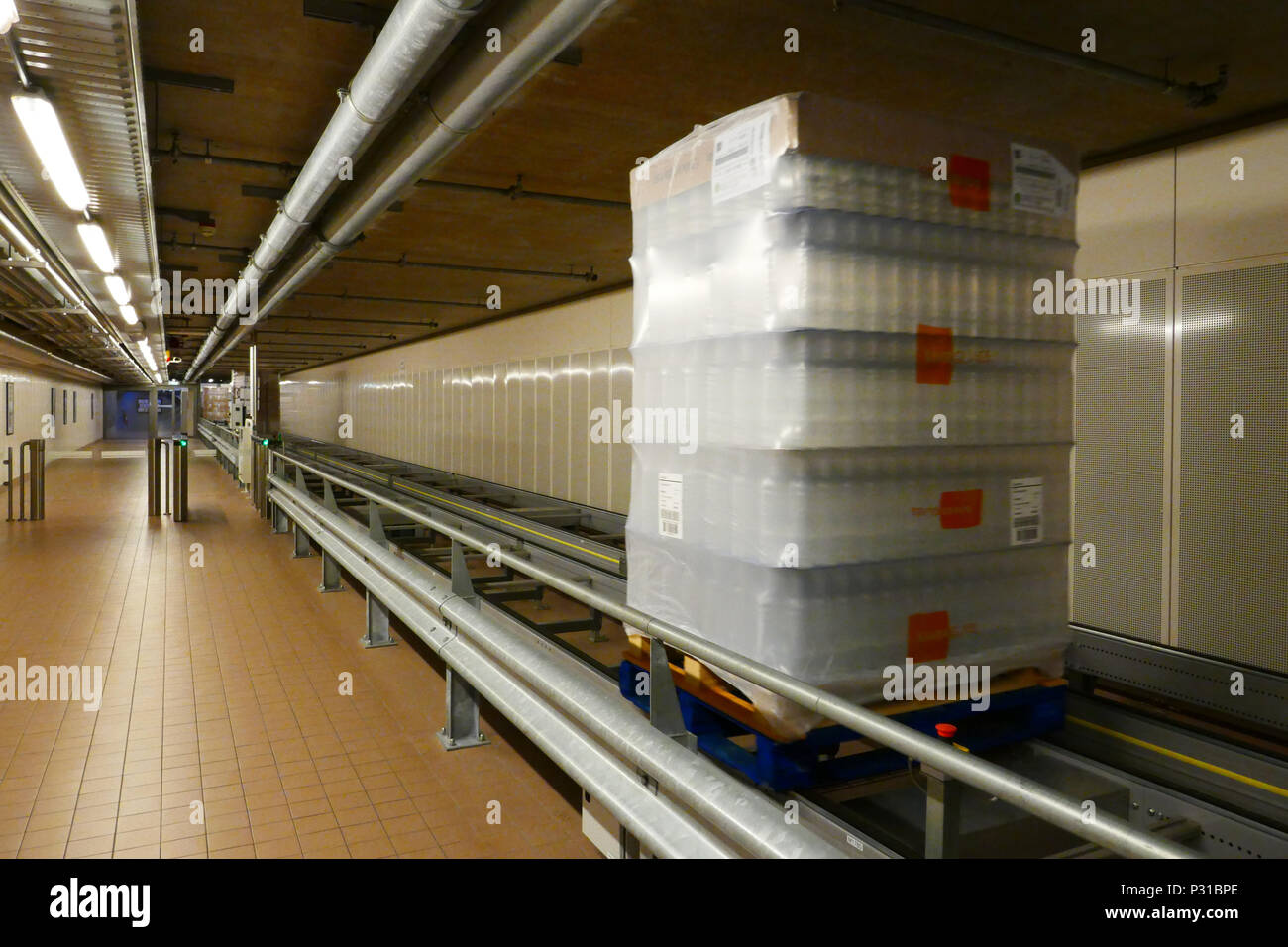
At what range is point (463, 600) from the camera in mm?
4414

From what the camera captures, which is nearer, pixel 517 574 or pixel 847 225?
pixel 847 225

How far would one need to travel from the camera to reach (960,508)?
2676mm

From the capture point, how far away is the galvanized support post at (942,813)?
7.13 feet

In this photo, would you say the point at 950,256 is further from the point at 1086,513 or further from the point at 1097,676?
the point at 1086,513

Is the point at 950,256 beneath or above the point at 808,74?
beneath

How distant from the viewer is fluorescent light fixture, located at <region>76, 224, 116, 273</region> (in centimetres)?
713

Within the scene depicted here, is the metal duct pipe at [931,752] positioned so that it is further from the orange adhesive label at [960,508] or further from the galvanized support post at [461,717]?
the galvanized support post at [461,717]

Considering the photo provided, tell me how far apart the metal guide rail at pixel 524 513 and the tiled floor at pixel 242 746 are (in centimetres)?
159

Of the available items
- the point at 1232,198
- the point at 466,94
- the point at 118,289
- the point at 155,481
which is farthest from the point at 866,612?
the point at 155,481

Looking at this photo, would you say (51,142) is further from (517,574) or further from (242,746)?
(517,574)

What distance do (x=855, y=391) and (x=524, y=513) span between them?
7.89 metres

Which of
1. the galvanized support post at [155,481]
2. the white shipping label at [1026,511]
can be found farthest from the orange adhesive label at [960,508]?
the galvanized support post at [155,481]
